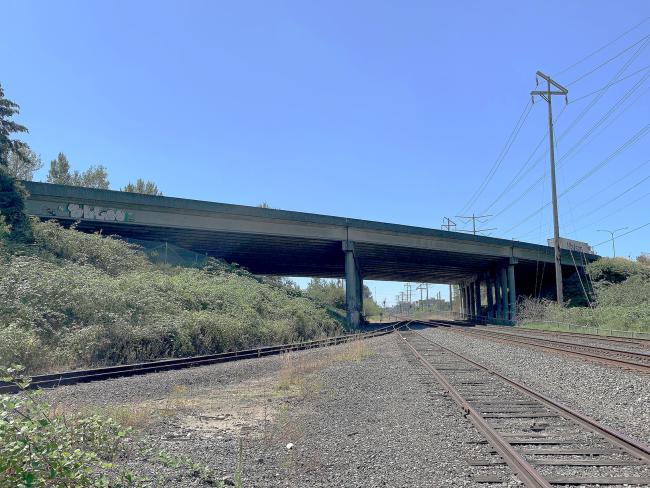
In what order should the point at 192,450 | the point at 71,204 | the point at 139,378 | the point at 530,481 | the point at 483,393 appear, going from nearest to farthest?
the point at 530,481 → the point at 192,450 → the point at 483,393 → the point at 139,378 → the point at 71,204

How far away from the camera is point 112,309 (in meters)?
18.7

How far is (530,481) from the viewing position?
4.79m

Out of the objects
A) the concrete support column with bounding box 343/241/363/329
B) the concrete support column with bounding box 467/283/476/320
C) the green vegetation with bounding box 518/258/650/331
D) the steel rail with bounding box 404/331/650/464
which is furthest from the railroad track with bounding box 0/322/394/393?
the concrete support column with bounding box 467/283/476/320

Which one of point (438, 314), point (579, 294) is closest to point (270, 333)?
point (579, 294)

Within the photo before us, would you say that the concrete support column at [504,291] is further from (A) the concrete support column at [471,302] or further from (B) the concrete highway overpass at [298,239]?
(A) the concrete support column at [471,302]

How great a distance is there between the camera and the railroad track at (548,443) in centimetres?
500

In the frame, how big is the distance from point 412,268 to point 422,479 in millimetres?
60459

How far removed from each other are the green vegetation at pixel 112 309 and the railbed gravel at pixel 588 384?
11510mm

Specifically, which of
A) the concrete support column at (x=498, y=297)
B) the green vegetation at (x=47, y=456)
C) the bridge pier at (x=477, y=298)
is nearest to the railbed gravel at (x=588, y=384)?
the green vegetation at (x=47, y=456)

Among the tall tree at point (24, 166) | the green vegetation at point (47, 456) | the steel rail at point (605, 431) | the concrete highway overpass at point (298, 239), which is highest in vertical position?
the tall tree at point (24, 166)

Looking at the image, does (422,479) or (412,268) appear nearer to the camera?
(422,479)

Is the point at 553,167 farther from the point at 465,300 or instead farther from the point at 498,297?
the point at 465,300

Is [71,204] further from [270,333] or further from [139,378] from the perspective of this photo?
[139,378]

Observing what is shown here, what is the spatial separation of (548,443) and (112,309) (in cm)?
1665
